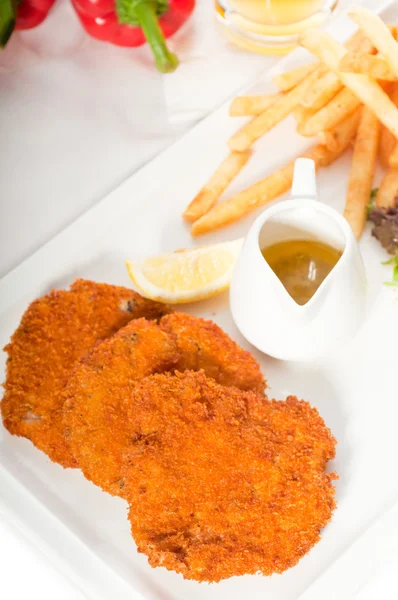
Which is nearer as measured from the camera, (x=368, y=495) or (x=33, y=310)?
(x=368, y=495)

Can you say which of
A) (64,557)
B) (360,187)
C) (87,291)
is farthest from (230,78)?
(64,557)

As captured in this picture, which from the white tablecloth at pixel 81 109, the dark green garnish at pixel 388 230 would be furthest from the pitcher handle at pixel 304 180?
the white tablecloth at pixel 81 109

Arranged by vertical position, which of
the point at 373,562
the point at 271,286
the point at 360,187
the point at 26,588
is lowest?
the point at 373,562

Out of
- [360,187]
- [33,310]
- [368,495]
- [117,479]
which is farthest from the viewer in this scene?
[360,187]

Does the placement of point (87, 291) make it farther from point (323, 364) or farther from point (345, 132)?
point (345, 132)

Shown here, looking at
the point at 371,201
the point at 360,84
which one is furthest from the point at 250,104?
the point at 371,201

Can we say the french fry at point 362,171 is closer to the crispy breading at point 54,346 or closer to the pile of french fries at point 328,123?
the pile of french fries at point 328,123
